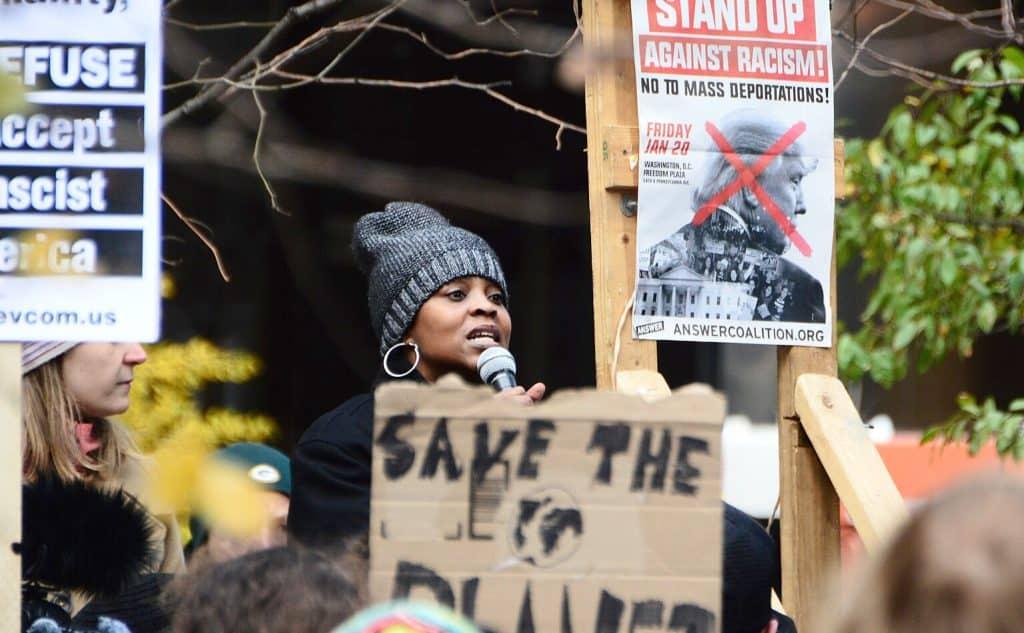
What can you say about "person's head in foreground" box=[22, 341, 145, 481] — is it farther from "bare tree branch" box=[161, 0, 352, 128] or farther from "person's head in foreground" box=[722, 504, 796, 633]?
"person's head in foreground" box=[722, 504, 796, 633]

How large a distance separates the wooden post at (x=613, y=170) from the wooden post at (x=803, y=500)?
1.27 ft

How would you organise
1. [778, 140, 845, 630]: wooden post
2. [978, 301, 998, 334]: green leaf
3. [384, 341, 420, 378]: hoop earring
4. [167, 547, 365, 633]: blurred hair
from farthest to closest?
[978, 301, 998, 334]: green leaf → [778, 140, 845, 630]: wooden post → [384, 341, 420, 378]: hoop earring → [167, 547, 365, 633]: blurred hair

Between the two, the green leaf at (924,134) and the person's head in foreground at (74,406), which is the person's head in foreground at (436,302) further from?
the green leaf at (924,134)

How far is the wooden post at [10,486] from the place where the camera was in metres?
2.93

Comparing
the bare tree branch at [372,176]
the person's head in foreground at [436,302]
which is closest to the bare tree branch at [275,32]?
the person's head in foreground at [436,302]

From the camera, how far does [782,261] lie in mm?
4023

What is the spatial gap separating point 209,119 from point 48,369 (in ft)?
11.4

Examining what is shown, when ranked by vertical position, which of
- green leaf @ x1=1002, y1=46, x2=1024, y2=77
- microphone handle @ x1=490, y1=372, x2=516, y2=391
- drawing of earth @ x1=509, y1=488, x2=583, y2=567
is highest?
green leaf @ x1=1002, y1=46, x2=1024, y2=77

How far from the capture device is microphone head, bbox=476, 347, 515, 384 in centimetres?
350

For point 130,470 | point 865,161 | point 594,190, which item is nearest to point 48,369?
point 130,470

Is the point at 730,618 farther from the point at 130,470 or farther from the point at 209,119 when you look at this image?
the point at 209,119

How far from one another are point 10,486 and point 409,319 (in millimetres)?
1122

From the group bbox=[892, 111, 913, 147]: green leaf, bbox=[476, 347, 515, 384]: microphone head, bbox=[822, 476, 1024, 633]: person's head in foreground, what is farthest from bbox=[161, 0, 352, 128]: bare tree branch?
bbox=[822, 476, 1024, 633]: person's head in foreground

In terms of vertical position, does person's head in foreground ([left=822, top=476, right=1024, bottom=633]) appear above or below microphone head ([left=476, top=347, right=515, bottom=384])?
below
